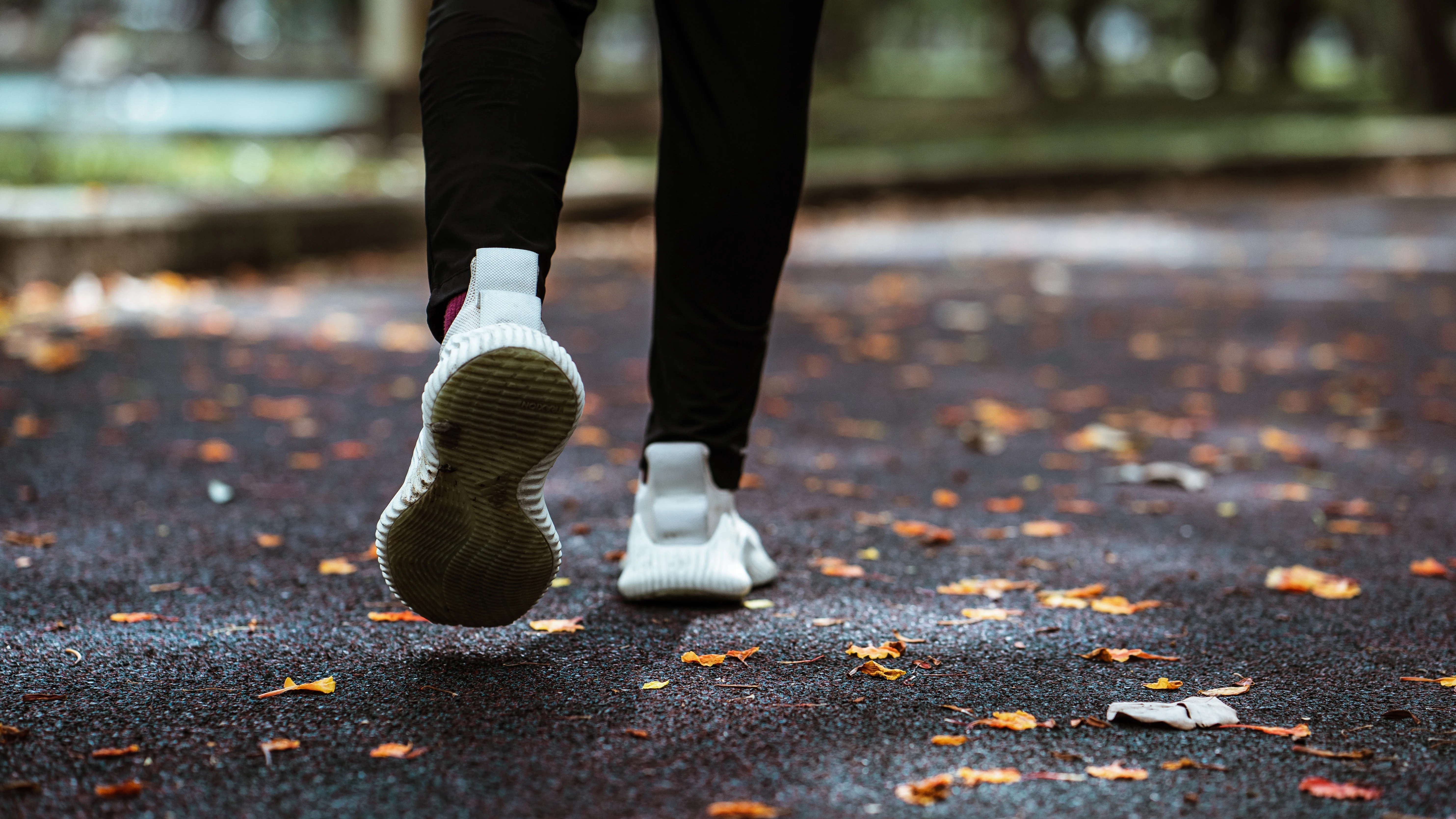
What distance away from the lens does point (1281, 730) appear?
1796mm

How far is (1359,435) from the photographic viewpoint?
4062 millimetres

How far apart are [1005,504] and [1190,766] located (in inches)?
60.0

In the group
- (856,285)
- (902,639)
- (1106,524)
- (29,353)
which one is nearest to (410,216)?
(856,285)

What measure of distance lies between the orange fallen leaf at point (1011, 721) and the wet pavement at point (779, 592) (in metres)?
0.02

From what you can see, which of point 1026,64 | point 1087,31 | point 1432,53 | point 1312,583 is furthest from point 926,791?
point 1087,31

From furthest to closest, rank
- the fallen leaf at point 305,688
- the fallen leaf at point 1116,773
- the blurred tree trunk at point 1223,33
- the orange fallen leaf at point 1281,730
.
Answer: the blurred tree trunk at point 1223,33, the fallen leaf at point 305,688, the orange fallen leaf at point 1281,730, the fallen leaf at point 1116,773

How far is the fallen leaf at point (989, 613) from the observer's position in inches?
90.0

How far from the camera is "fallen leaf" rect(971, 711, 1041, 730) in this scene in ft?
5.90

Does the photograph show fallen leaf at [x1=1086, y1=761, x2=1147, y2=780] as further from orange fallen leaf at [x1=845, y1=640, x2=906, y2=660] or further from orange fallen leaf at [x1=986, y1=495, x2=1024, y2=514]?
orange fallen leaf at [x1=986, y1=495, x2=1024, y2=514]

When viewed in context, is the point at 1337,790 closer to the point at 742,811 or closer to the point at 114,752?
the point at 742,811

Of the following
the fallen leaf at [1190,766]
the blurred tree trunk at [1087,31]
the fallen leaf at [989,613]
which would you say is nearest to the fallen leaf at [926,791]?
the fallen leaf at [1190,766]

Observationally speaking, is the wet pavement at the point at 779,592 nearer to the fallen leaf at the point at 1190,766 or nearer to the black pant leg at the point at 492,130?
the fallen leaf at the point at 1190,766

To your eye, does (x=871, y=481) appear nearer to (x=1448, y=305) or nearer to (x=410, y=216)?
(x=1448, y=305)

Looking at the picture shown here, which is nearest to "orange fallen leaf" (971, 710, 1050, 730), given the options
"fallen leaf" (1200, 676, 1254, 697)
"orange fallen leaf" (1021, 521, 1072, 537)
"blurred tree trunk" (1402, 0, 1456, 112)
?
"fallen leaf" (1200, 676, 1254, 697)
